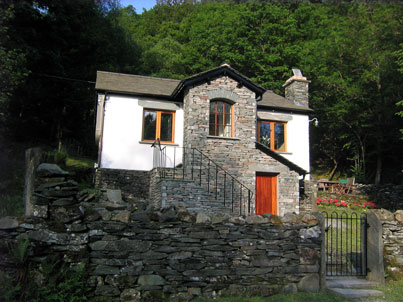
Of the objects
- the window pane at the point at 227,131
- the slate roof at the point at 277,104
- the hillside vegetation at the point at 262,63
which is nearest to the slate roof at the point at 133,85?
the window pane at the point at 227,131

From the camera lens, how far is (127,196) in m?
12.2

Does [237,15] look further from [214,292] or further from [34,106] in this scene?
[214,292]

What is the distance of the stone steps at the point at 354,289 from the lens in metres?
6.21

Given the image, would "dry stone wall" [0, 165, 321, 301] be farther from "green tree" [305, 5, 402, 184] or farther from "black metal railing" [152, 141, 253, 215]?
"green tree" [305, 5, 402, 184]

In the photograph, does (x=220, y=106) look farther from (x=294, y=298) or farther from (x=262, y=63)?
(x=262, y=63)

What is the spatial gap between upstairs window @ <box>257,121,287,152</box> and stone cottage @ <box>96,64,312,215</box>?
7.71 ft

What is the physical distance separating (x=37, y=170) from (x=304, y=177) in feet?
41.0

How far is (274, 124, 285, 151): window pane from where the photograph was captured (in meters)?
15.6

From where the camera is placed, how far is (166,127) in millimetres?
13773

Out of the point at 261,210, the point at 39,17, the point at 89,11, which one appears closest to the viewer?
the point at 261,210

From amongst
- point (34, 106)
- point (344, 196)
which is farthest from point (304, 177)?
point (34, 106)

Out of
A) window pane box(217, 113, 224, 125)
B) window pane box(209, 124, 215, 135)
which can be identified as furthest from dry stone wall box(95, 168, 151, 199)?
window pane box(217, 113, 224, 125)

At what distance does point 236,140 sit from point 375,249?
6.45 m

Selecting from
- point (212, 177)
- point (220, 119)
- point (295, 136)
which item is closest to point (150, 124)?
point (220, 119)
